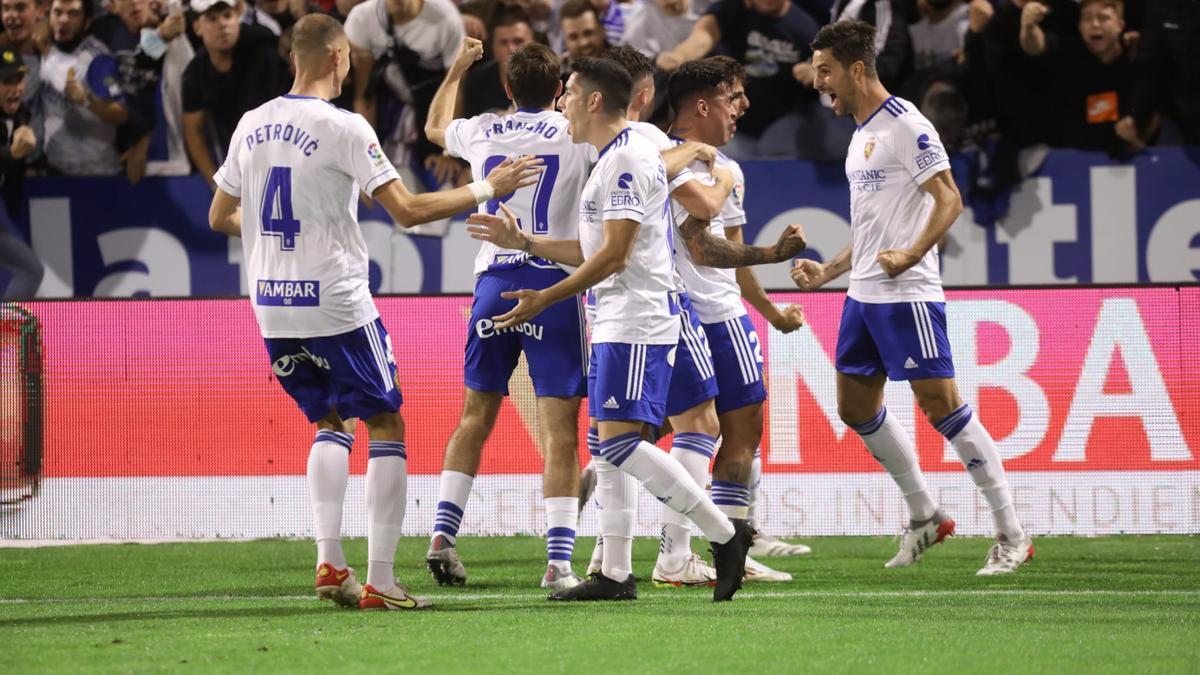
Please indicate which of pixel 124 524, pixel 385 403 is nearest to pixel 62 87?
pixel 124 524

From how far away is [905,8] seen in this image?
12.1 m

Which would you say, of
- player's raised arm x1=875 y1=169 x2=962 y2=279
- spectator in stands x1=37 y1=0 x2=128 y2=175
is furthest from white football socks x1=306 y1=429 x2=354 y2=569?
spectator in stands x1=37 y1=0 x2=128 y2=175

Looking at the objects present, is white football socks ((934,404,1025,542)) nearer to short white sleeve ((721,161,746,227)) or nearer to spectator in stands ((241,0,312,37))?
short white sleeve ((721,161,746,227))

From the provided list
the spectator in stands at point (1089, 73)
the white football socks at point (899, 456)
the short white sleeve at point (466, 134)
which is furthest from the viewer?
the spectator in stands at point (1089, 73)

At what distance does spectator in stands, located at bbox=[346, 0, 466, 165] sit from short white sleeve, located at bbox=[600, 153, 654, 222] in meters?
6.16

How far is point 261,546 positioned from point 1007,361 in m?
4.70

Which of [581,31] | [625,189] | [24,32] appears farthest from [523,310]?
[24,32]

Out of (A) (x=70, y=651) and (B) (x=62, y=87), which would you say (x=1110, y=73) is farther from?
(A) (x=70, y=651)

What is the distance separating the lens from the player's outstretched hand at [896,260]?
751 cm

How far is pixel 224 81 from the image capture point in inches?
483

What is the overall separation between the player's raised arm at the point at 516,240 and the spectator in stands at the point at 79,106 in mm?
6767

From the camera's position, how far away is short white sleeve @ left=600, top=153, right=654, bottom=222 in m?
6.10

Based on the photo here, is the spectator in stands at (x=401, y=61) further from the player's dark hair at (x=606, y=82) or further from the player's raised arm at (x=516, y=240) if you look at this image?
the player's dark hair at (x=606, y=82)

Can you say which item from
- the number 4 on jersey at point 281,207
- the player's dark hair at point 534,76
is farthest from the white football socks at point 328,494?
the player's dark hair at point 534,76
